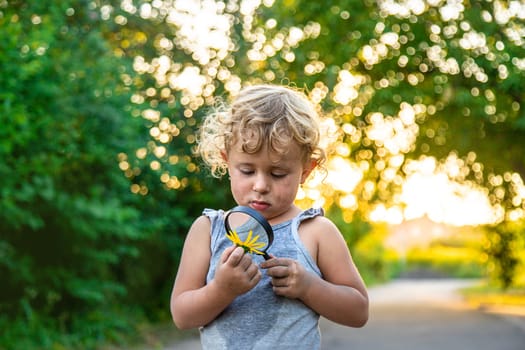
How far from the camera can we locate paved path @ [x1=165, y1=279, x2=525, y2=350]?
34.5 feet

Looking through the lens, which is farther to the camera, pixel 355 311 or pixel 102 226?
pixel 102 226

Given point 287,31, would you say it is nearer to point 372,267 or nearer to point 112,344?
point 112,344

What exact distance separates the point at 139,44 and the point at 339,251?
9975mm

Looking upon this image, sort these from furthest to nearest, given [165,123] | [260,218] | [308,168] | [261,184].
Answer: [165,123], [308,168], [261,184], [260,218]

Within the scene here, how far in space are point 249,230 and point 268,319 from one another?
0.80ft

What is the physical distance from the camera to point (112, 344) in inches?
376

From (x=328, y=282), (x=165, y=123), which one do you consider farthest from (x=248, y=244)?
(x=165, y=123)

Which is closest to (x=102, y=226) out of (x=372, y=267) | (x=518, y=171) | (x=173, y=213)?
(x=173, y=213)

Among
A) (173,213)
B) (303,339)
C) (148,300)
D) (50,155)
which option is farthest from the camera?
(148,300)

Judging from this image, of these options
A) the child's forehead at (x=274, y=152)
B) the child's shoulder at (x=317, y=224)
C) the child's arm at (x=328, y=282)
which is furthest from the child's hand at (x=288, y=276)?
the child's forehead at (x=274, y=152)

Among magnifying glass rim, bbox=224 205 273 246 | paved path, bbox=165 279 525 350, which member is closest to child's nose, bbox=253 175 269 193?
magnifying glass rim, bbox=224 205 273 246

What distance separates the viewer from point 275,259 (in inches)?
78.8

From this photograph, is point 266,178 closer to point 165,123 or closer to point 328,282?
point 328,282

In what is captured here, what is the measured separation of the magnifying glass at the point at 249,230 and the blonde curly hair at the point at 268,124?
0.19 metres
